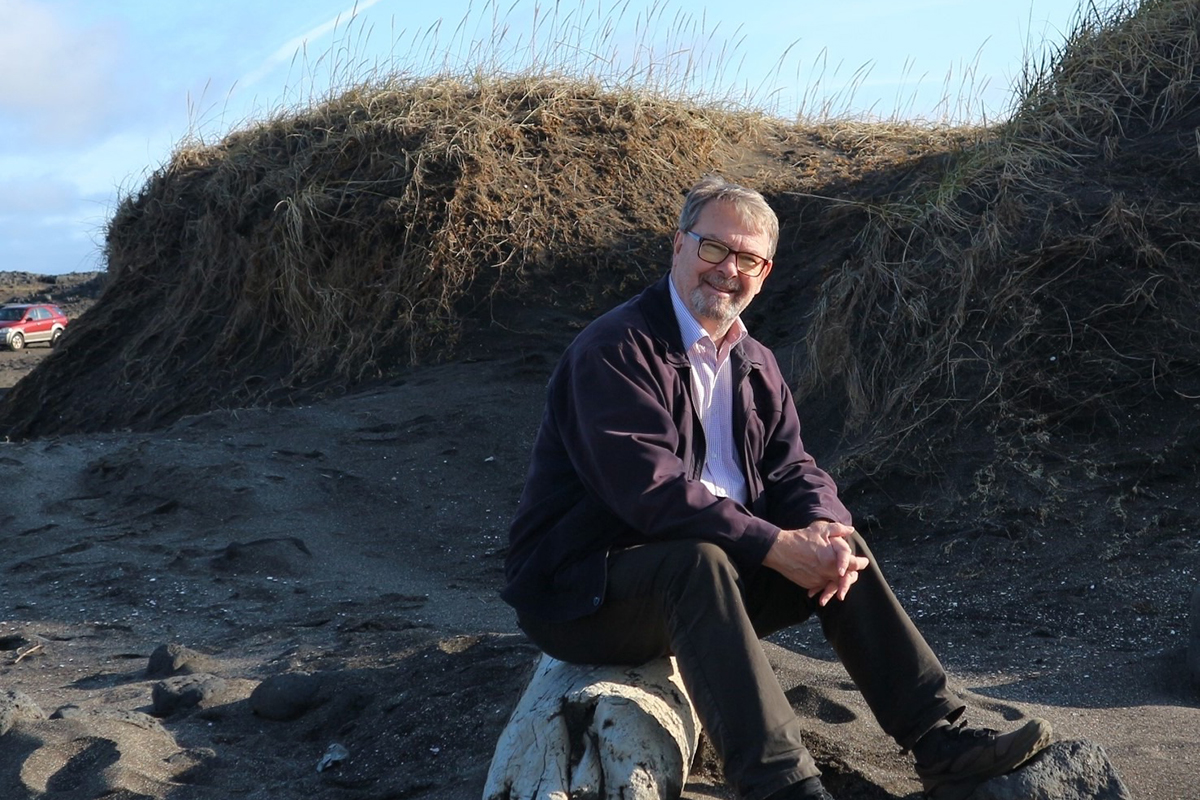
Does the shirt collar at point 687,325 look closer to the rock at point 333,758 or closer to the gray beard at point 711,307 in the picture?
the gray beard at point 711,307

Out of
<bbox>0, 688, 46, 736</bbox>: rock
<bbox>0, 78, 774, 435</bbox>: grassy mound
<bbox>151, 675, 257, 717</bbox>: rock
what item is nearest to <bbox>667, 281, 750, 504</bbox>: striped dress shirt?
<bbox>151, 675, 257, 717</bbox>: rock

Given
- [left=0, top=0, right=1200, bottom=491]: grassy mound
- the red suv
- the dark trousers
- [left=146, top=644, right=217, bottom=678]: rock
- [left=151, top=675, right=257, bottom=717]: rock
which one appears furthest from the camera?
the red suv

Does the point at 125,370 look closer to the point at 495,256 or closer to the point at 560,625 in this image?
the point at 495,256

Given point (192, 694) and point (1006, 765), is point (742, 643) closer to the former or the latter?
point (1006, 765)

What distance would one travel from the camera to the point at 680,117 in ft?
38.2

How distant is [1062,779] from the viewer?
130 inches

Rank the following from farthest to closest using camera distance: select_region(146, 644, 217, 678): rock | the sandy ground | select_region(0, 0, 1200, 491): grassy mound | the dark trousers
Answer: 1. select_region(0, 0, 1200, 491): grassy mound
2. select_region(146, 644, 217, 678): rock
3. the sandy ground
4. the dark trousers

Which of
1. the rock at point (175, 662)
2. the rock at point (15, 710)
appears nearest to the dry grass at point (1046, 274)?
the rock at point (175, 662)

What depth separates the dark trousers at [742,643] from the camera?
3092mm

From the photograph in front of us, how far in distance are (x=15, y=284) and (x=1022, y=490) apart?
34046 millimetres

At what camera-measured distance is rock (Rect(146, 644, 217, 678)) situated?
5312mm

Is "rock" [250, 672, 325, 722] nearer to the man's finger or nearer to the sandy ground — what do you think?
the sandy ground

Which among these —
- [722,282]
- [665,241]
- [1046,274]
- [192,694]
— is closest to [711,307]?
[722,282]

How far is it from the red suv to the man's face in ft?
81.7
